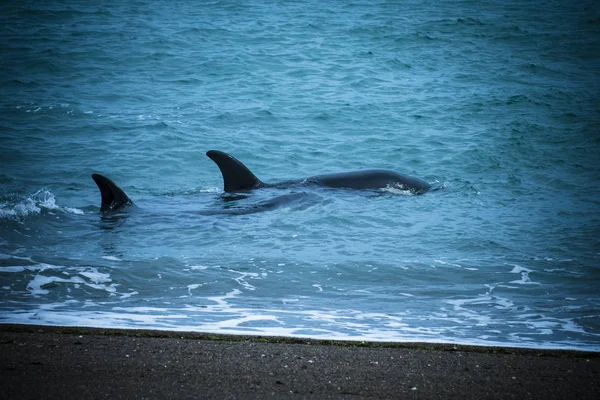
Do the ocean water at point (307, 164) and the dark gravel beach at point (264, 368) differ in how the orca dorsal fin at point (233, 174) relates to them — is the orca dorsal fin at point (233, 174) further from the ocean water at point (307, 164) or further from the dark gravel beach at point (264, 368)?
the dark gravel beach at point (264, 368)

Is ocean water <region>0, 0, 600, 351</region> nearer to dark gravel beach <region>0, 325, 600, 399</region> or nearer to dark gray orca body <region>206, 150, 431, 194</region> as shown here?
dark gray orca body <region>206, 150, 431, 194</region>

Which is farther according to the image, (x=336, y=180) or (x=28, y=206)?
(x=336, y=180)

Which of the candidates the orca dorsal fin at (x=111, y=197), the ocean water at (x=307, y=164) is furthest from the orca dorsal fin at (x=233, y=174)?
the orca dorsal fin at (x=111, y=197)

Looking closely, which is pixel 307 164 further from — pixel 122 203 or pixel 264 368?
pixel 264 368

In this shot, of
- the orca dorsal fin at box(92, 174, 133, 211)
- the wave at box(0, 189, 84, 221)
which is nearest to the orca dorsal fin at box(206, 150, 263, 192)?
the orca dorsal fin at box(92, 174, 133, 211)

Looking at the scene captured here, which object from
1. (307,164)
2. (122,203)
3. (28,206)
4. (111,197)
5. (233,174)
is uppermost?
(233,174)

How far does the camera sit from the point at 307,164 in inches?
622

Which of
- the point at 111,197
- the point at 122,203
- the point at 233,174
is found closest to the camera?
the point at 111,197

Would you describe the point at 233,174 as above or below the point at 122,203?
above

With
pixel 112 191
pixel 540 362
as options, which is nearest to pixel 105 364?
pixel 540 362

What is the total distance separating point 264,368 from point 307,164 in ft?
37.2

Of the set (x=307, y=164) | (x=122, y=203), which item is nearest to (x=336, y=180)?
(x=307, y=164)

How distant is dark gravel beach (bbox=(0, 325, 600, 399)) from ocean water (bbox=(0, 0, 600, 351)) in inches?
24.1

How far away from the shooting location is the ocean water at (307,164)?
6871 mm
